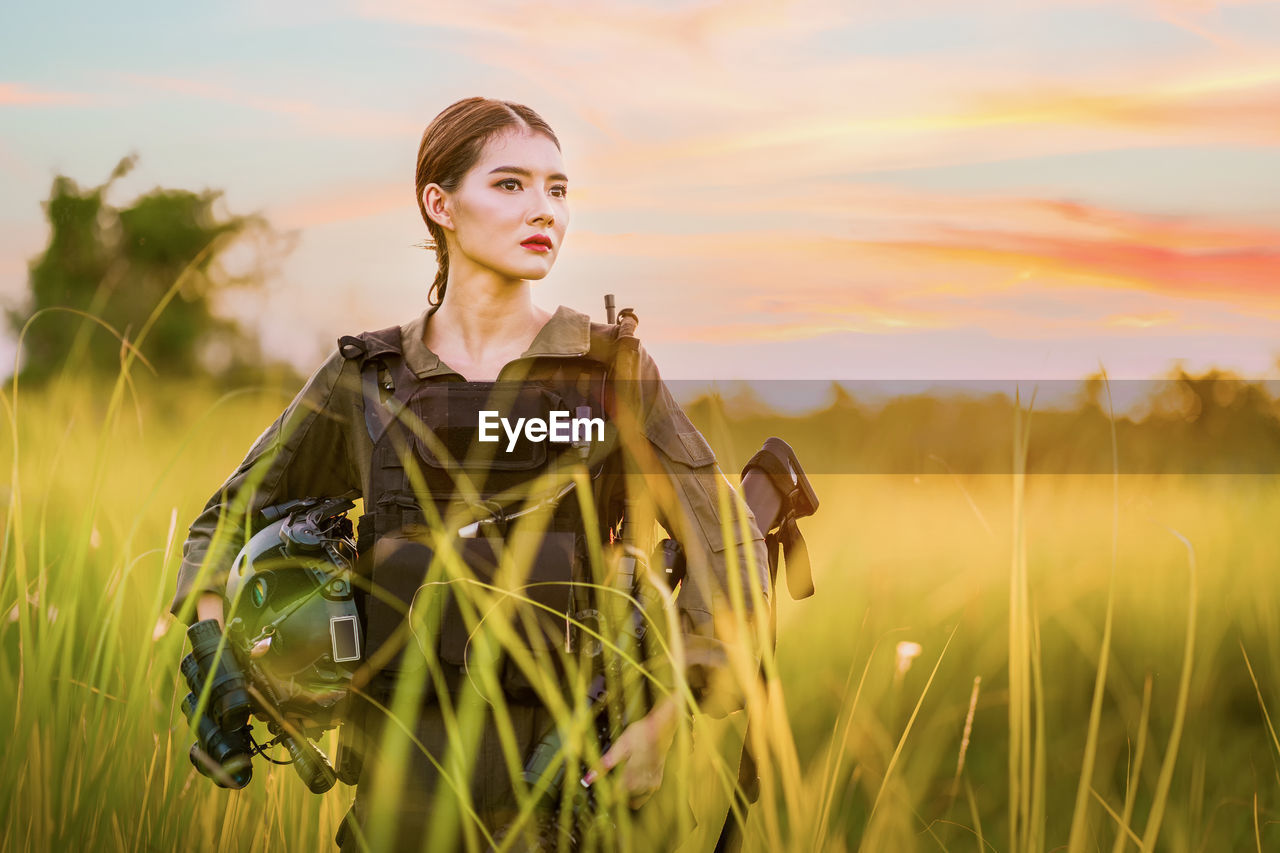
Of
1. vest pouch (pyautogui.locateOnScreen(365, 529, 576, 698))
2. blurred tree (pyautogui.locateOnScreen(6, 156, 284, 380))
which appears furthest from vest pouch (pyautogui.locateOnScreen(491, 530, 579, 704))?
blurred tree (pyautogui.locateOnScreen(6, 156, 284, 380))

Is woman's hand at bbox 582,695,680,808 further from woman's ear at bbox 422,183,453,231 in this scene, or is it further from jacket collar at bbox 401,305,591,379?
woman's ear at bbox 422,183,453,231

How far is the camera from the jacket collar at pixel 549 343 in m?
3.10

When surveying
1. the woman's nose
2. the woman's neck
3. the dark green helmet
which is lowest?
the dark green helmet

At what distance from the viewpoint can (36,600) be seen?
11.2 feet

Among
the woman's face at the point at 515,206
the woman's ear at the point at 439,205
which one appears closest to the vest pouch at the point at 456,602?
the woman's face at the point at 515,206

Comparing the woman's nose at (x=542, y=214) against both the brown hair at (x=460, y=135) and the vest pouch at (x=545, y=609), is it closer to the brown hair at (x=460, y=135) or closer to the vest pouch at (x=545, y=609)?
Result: the brown hair at (x=460, y=135)

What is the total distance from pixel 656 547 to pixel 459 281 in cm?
94

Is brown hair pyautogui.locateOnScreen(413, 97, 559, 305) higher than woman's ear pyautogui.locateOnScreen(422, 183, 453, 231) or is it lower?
higher

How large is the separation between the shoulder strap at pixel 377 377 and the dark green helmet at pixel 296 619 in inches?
13.2

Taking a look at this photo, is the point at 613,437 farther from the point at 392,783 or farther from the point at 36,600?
the point at 36,600

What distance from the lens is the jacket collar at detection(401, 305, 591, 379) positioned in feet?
10.2

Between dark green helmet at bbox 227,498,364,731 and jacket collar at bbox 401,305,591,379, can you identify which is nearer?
dark green helmet at bbox 227,498,364,731

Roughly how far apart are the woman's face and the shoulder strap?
368 mm

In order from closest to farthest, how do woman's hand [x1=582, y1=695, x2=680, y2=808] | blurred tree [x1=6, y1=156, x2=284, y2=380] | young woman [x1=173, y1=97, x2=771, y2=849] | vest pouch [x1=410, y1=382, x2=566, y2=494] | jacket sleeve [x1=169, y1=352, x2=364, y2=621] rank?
woman's hand [x1=582, y1=695, x2=680, y2=808] → young woman [x1=173, y1=97, x2=771, y2=849] → vest pouch [x1=410, y1=382, x2=566, y2=494] → jacket sleeve [x1=169, y1=352, x2=364, y2=621] → blurred tree [x1=6, y1=156, x2=284, y2=380]
